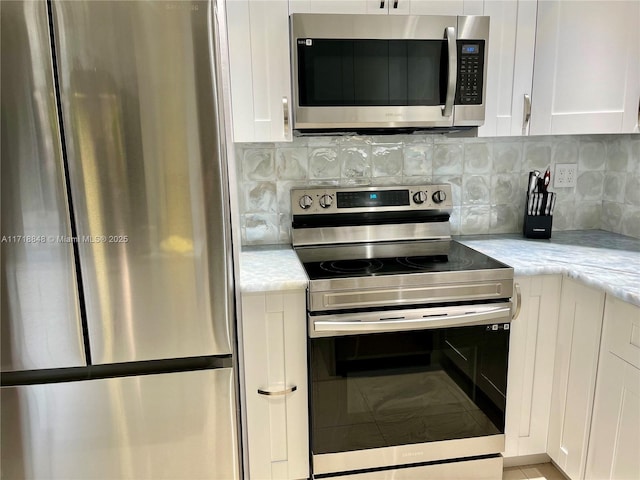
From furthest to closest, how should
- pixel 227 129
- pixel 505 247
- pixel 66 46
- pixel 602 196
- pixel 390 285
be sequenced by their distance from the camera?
1. pixel 602 196
2. pixel 505 247
3. pixel 390 285
4. pixel 227 129
5. pixel 66 46

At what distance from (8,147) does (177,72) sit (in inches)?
17.4

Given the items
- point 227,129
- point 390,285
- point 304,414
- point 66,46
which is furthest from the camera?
point 304,414

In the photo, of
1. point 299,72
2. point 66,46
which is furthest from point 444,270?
point 66,46

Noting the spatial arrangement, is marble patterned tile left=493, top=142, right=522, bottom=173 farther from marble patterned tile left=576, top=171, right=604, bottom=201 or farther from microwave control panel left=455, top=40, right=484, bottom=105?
microwave control panel left=455, top=40, right=484, bottom=105

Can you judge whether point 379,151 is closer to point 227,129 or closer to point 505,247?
point 505,247

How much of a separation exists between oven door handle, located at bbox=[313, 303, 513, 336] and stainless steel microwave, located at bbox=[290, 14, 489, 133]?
68 centimetres

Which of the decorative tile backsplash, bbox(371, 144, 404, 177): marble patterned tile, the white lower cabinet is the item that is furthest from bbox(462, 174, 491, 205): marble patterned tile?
the white lower cabinet

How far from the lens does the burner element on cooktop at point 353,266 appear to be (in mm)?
1718

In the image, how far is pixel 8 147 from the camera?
1.18m

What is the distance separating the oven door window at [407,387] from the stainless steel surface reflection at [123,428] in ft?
1.31

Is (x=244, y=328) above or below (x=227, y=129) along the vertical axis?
below

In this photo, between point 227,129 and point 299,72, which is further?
point 299,72

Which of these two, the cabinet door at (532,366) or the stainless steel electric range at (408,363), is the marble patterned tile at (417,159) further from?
the cabinet door at (532,366)

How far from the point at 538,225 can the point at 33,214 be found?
1.94m
